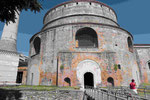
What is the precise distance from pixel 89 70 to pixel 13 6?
11.7 meters

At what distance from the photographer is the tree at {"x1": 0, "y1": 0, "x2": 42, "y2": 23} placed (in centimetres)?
617

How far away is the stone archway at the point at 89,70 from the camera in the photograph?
1516 cm

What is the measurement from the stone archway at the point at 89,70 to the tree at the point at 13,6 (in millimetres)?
10139

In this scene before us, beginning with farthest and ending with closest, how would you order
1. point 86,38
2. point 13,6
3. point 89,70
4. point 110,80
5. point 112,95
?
point 86,38, point 89,70, point 110,80, point 13,6, point 112,95

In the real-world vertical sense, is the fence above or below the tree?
below

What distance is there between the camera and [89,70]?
1559 centimetres

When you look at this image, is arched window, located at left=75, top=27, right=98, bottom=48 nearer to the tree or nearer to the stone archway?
the stone archway

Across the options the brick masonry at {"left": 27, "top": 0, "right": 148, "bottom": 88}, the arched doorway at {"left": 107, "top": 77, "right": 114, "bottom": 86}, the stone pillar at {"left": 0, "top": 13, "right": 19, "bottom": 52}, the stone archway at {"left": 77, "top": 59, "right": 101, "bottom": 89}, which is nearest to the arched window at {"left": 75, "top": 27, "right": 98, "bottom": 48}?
the brick masonry at {"left": 27, "top": 0, "right": 148, "bottom": 88}

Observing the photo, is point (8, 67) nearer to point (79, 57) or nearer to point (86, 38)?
point (79, 57)

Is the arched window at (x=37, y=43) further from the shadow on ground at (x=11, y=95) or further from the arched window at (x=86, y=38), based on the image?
the shadow on ground at (x=11, y=95)

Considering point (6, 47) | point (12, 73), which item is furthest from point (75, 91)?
point (6, 47)

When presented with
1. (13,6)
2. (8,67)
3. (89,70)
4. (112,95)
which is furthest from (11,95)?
(112,95)

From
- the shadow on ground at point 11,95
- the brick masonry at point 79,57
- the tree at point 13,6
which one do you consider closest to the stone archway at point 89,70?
the brick masonry at point 79,57

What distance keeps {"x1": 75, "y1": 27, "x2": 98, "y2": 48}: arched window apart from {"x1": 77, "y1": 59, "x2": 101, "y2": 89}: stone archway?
9.78 ft
